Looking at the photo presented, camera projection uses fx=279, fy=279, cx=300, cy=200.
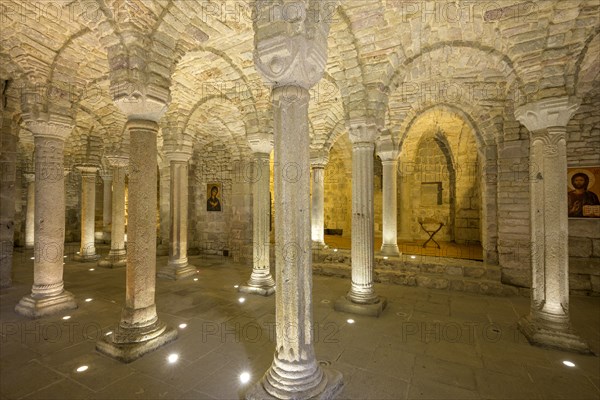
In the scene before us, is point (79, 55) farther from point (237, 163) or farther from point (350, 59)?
point (237, 163)

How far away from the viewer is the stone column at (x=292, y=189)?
2.53 metres

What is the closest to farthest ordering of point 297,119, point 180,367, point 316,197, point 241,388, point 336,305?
point 297,119 < point 241,388 < point 180,367 < point 336,305 < point 316,197

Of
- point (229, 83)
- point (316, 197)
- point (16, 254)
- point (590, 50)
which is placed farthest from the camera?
point (16, 254)

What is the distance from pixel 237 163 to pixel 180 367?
7.53m

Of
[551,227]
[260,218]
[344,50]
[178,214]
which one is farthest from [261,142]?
[551,227]

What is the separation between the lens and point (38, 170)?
4.85 meters

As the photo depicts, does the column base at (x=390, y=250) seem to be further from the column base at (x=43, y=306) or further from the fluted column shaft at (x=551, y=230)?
the column base at (x=43, y=306)

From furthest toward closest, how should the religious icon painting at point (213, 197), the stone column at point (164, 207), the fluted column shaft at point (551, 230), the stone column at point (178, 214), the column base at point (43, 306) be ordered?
the stone column at point (164, 207) → the religious icon painting at point (213, 197) → the stone column at point (178, 214) → the column base at point (43, 306) → the fluted column shaft at point (551, 230)

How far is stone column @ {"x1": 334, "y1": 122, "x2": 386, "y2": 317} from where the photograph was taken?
501 cm

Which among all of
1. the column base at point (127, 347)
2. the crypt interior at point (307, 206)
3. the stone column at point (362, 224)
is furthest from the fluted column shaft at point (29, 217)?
the stone column at point (362, 224)

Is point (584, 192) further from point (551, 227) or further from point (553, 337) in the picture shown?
point (553, 337)

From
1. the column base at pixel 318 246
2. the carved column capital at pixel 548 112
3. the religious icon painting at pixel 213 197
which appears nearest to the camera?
the carved column capital at pixel 548 112

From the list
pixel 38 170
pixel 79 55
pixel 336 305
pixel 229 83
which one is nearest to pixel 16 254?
pixel 38 170

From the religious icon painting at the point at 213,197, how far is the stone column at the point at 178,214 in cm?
308
